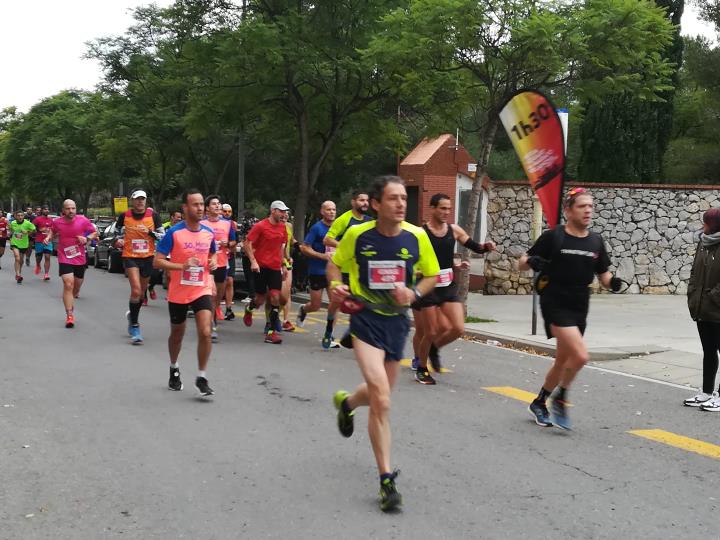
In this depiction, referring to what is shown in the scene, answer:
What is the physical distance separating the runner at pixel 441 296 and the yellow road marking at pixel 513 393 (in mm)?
606

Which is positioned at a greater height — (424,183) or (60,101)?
(60,101)

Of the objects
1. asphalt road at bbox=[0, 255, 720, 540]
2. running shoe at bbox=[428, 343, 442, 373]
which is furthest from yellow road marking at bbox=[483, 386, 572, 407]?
running shoe at bbox=[428, 343, 442, 373]

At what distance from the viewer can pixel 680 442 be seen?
21.0ft

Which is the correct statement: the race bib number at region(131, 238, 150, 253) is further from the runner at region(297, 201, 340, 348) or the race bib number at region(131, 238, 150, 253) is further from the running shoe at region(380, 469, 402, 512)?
the running shoe at region(380, 469, 402, 512)

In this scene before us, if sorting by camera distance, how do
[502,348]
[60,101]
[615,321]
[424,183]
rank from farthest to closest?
[60,101] < [424,183] < [615,321] < [502,348]

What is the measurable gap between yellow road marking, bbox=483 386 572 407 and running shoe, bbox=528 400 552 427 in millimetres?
956

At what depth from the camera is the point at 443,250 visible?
27.0ft

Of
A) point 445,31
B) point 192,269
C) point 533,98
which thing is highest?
point 445,31

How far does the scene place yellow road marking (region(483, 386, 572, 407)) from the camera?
7.87m

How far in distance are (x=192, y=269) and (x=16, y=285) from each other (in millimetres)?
13973

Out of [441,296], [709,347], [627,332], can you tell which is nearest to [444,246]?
[441,296]

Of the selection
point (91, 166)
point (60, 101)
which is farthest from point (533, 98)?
point (60, 101)

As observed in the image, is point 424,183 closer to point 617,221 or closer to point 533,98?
point 617,221

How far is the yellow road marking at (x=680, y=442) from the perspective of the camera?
6.14m
